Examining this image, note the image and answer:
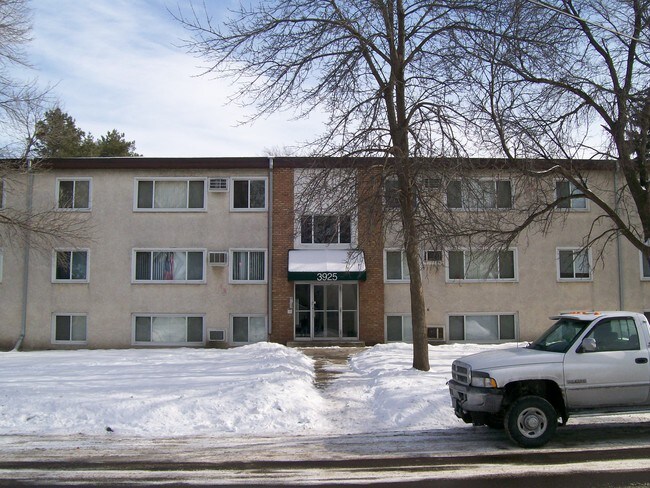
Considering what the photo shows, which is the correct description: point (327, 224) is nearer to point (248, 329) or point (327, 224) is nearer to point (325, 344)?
point (325, 344)

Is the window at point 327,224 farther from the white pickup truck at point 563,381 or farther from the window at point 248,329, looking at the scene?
the window at point 248,329

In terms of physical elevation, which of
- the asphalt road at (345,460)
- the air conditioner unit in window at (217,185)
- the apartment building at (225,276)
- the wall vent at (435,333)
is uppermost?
the air conditioner unit in window at (217,185)

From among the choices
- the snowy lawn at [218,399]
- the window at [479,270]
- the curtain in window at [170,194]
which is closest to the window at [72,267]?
the curtain in window at [170,194]

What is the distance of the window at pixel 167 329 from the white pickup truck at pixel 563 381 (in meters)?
14.2

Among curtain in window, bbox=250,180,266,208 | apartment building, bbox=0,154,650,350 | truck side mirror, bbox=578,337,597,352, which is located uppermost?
curtain in window, bbox=250,180,266,208

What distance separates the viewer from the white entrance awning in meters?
19.8

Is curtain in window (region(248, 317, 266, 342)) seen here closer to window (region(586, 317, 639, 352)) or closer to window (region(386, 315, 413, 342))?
window (region(386, 315, 413, 342))

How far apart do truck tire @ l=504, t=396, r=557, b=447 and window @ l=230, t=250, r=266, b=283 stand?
13.9 metres

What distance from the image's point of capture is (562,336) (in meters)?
8.59

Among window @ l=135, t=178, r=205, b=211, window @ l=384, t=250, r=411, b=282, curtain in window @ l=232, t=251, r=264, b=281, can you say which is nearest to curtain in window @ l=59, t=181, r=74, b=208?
window @ l=135, t=178, r=205, b=211

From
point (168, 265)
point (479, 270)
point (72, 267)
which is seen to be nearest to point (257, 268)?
point (168, 265)

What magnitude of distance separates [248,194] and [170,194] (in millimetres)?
2817

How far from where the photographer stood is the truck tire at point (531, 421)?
25.6 ft

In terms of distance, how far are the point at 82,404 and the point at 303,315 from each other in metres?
11.4
